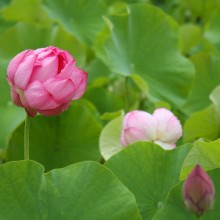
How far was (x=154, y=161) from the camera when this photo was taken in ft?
3.51

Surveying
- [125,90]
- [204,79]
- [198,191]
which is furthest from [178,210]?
[204,79]

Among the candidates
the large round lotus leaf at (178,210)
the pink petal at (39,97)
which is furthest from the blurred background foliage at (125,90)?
the pink petal at (39,97)

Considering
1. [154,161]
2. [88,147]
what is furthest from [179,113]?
[154,161]

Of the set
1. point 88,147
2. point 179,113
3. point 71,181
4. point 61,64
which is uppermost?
point 61,64

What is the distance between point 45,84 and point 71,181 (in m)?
0.15

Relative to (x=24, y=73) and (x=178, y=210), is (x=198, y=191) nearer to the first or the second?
(x=178, y=210)

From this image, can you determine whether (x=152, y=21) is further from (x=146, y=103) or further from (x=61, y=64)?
(x=61, y=64)

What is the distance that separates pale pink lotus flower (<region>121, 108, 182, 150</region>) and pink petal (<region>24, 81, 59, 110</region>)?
0.77 ft

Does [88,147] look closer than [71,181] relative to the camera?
No

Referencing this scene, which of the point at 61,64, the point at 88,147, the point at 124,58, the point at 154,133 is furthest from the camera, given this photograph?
the point at 124,58

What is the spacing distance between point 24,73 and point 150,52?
0.72 metres

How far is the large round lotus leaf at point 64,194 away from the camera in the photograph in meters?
0.93

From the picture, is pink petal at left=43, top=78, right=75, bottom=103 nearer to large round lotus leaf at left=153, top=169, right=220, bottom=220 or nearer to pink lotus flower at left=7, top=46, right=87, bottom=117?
pink lotus flower at left=7, top=46, right=87, bottom=117

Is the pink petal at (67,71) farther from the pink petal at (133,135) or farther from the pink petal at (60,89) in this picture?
the pink petal at (133,135)
